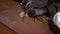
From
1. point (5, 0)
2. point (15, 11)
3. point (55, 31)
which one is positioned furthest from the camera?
point (5, 0)

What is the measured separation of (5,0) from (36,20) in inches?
15.9

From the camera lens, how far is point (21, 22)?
0.93m

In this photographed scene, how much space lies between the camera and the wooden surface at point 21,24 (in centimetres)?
87

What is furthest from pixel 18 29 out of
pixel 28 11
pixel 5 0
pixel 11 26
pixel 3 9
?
pixel 5 0

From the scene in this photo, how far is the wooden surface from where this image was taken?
871 mm

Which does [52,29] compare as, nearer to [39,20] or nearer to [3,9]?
[39,20]

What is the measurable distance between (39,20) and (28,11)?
0.34ft

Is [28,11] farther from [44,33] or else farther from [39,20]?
[44,33]

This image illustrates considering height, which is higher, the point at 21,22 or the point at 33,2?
the point at 33,2

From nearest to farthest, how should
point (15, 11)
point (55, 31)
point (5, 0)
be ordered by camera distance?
point (55, 31) → point (15, 11) → point (5, 0)

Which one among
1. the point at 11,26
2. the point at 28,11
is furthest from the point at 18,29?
the point at 28,11

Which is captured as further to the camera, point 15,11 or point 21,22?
point 15,11

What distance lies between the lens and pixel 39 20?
933 millimetres

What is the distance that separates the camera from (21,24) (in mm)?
914
